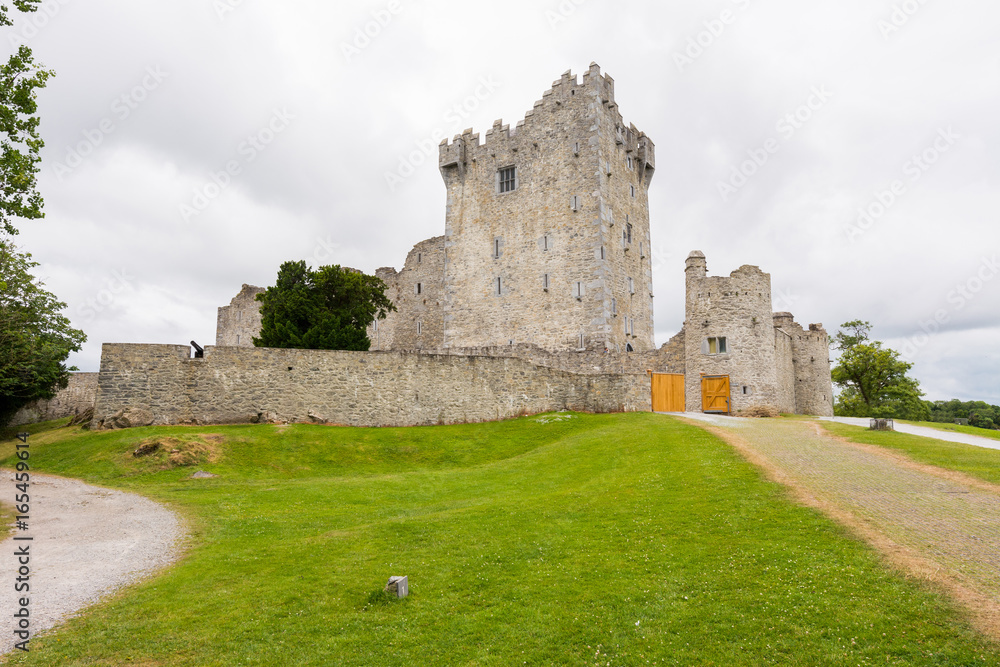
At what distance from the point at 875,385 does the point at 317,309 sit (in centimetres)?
4373

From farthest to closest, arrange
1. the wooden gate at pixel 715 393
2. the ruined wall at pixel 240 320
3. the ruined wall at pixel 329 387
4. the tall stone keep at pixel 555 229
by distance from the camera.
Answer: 1. the ruined wall at pixel 240 320
2. the tall stone keep at pixel 555 229
3. the wooden gate at pixel 715 393
4. the ruined wall at pixel 329 387

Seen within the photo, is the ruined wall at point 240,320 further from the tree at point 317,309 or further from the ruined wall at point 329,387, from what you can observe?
the ruined wall at point 329,387

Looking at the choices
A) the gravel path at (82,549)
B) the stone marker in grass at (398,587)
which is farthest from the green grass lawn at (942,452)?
the gravel path at (82,549)

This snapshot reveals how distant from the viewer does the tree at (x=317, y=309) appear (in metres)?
34.2

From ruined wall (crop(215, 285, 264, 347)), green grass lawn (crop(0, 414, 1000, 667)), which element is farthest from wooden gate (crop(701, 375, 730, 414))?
ruined wall (crop(215, 285, 264, 347))

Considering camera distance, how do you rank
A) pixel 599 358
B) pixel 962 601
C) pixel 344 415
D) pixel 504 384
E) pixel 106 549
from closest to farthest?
pixel 962 601 < pixel 106 549 < pixel 344 415 < pixel 504 384 < pixel 599 358

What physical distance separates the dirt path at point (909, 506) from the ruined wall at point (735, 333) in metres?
12.6

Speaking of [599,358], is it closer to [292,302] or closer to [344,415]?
[344,415]

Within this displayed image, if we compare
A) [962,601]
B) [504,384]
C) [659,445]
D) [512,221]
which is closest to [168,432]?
[504,384]

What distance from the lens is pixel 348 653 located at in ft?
23.3

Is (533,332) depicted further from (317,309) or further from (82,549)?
(82,549)

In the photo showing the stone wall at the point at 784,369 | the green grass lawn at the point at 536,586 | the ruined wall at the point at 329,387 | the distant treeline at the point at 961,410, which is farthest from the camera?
the distant treeline at the point at 961,410

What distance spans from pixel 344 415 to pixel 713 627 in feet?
69.6

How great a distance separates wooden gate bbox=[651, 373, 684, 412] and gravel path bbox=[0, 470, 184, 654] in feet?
75.5
